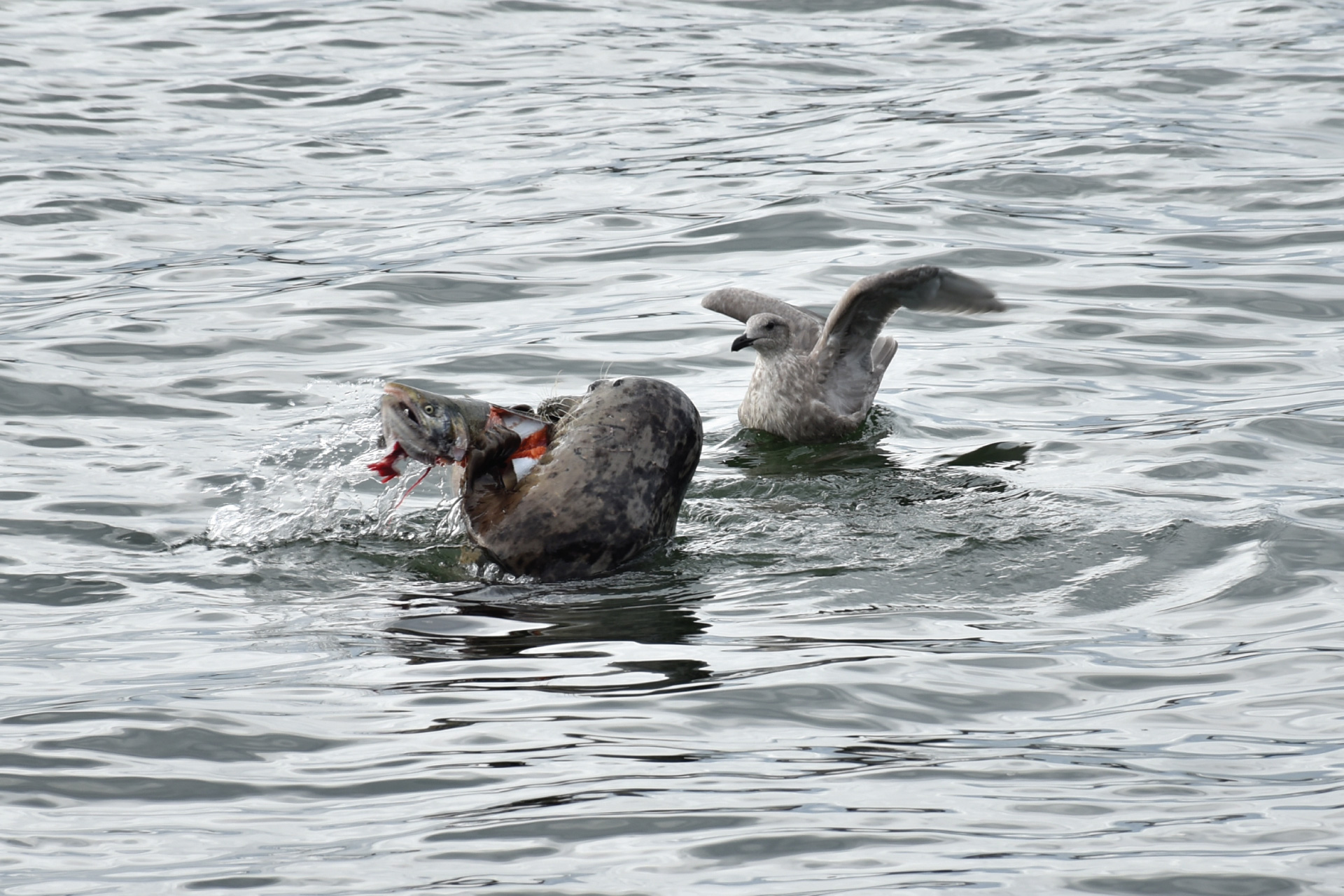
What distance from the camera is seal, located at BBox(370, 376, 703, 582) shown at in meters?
6.91

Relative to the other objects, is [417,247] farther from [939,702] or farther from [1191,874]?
[1191,874]

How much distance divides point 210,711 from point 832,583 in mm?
2622

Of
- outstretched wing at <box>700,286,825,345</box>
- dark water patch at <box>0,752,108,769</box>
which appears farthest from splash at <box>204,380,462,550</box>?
outstretched wing at <box>700,286,825,345</box>

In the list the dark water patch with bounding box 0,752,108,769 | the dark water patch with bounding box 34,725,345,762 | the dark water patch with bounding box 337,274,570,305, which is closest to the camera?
the dark water patch with bounding box 0,752,108,769

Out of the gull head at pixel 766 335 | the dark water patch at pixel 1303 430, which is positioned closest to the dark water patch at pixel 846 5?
the gull head at pixel 766 335

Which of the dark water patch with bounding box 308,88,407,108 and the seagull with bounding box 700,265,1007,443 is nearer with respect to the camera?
the seagull with bounding box 700,265,1007,443

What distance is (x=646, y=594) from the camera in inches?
268

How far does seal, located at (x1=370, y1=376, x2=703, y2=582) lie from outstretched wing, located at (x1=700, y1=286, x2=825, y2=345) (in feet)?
12.4

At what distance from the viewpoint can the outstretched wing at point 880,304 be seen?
9539mm

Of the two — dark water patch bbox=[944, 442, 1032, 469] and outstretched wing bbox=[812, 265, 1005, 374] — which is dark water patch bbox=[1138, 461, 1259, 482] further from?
outstretched wing bbox=[812, 265, 1005, 374]

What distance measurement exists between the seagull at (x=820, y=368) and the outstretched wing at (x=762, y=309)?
1 cm

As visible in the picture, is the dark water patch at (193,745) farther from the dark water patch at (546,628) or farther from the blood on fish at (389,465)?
the blood on fish at (389,465)

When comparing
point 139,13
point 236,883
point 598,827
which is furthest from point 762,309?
point 139,13

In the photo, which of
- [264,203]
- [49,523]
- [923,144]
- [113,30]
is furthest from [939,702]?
[113,30]
